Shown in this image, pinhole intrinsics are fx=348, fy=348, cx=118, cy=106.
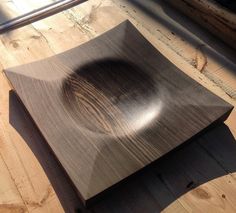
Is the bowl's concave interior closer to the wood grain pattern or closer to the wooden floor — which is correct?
the wood grain pattern

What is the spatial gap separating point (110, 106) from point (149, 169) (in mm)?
257

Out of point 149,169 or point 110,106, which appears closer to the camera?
point 149,169

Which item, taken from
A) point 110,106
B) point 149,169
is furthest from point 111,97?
point 149,169

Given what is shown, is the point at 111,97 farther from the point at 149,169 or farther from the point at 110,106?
the point at 149,169

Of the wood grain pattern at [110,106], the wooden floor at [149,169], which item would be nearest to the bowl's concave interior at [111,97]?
the wood grain pattern at [110,106]

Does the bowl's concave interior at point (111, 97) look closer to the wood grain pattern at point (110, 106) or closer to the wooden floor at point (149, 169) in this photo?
the wood grain pattern at point (110, 106)

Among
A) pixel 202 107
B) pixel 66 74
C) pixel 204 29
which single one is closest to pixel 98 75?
pixel 66 74

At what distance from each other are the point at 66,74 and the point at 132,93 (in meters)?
0.25

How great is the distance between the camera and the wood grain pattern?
975 mm

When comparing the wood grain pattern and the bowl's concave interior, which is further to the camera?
the bowl's concave interior

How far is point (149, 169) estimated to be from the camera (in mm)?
1002

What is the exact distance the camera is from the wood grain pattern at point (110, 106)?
0.97 metres

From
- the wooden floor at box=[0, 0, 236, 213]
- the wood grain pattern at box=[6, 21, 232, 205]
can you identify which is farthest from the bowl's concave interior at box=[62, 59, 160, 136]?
the wooden floor at box=[0, 0, 236, 213]

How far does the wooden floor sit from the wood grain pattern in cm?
8
